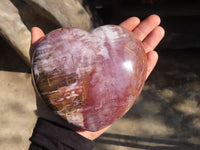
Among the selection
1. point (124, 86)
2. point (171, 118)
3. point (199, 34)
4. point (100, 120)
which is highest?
point (124, 86)

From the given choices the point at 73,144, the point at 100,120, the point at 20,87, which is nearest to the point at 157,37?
the point at 100,120

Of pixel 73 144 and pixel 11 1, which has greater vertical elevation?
pixel 11 1

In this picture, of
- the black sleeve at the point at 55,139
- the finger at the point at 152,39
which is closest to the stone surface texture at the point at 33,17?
the finger at the point at 152,39

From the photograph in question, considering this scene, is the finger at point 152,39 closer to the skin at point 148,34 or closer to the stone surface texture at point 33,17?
the skin at point 148,34

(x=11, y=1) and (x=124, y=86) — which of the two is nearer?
(x=124, y=86)

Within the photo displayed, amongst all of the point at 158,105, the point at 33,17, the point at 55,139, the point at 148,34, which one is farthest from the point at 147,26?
the point at 33,17

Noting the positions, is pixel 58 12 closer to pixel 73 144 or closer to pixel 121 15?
pixel 121 15

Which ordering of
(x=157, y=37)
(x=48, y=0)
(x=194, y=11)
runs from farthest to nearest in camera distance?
(x=194, y=11) < (x=48, y=0) < (x=157, y=37)
